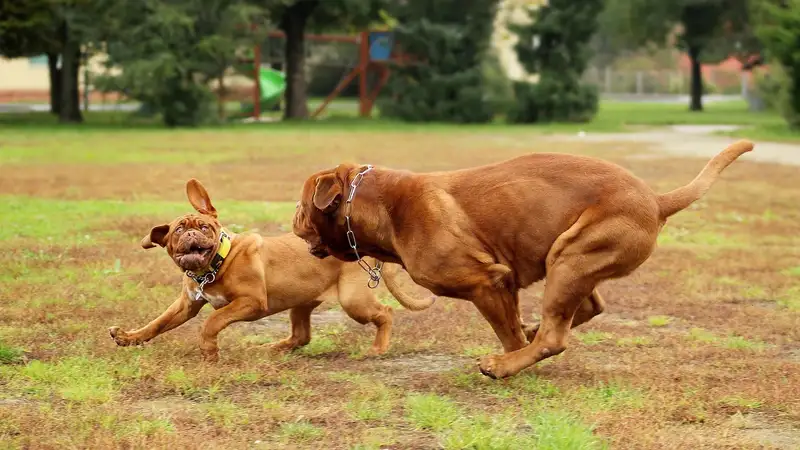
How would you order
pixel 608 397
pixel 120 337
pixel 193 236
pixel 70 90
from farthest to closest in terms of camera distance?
pixel 70 90 < pixel 120 337 < pixel 193 236 < pixel 608 397

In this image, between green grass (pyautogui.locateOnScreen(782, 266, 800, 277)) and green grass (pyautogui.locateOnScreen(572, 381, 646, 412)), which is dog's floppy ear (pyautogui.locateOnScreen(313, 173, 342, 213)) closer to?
green grass (pyautogui.locateOnScreen(572, 381, 646, 412))

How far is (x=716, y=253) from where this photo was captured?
11.4m

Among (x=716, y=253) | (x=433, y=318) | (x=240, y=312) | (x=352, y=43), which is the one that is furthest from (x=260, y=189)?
(x=352, y=43)

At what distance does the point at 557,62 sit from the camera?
39.4 metres

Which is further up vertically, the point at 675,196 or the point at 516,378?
the point at 675,196

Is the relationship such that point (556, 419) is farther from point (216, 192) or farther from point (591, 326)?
point (216, 192)

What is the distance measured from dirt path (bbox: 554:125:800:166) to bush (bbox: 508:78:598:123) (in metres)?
3.85

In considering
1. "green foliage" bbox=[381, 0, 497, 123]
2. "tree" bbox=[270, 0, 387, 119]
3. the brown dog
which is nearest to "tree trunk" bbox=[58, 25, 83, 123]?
"tree" bbox=[270, 0, 387, 119]

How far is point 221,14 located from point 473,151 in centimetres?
1210

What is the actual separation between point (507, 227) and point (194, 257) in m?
1.73

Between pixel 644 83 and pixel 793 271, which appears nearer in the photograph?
pixel 793 271

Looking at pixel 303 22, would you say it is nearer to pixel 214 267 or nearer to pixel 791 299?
pixel 791 299

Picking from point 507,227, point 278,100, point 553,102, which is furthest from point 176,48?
point 507,227

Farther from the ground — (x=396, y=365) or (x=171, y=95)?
(x=171, y=95)
